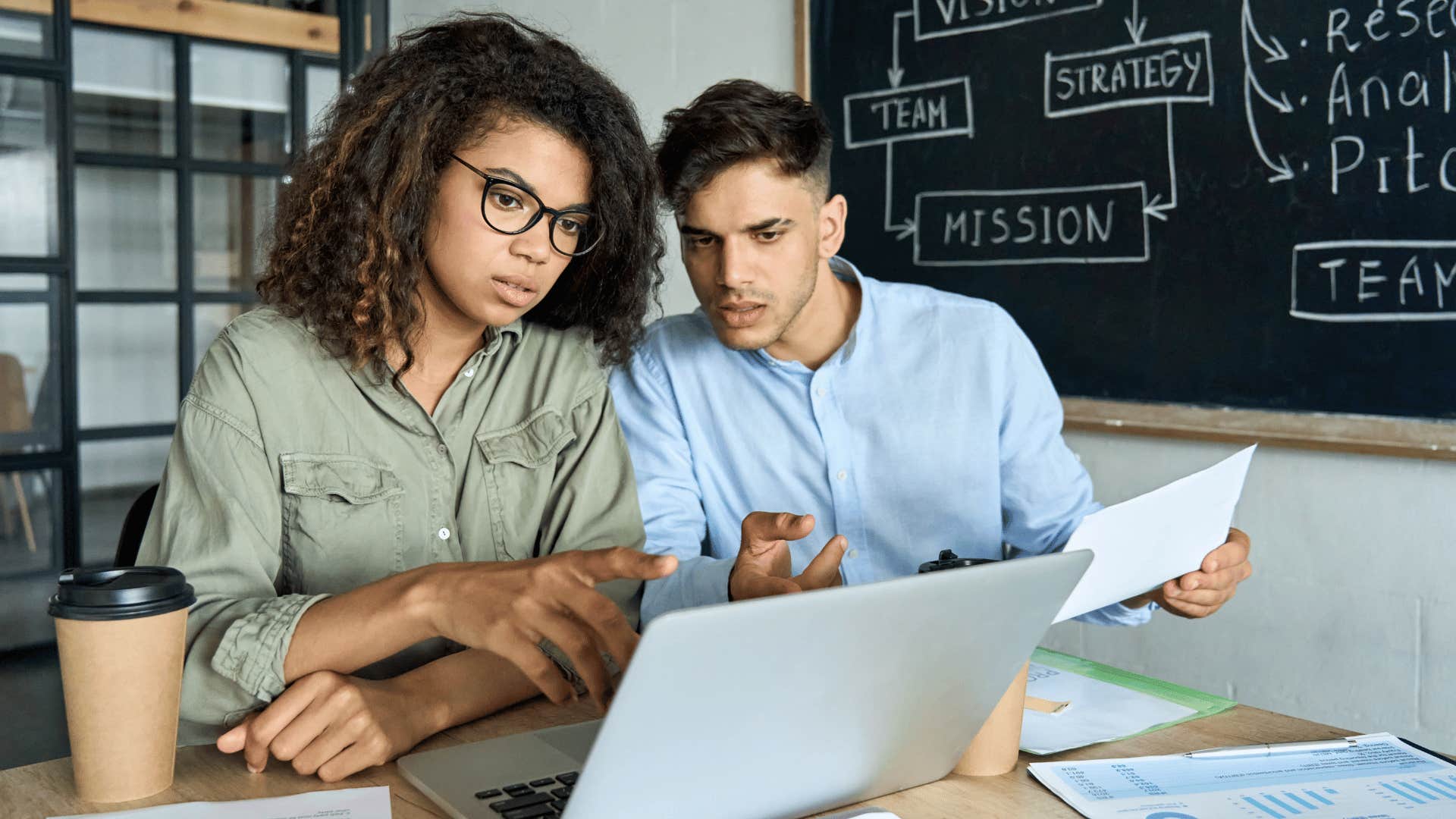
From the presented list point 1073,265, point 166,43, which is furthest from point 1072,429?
point 166,43

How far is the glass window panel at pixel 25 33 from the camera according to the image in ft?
10.5

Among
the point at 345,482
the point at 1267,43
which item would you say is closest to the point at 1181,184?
the point at 1267,43

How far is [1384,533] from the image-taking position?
1885 mm

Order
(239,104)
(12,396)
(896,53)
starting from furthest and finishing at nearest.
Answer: (239,104) → (12,396) → (896,53)

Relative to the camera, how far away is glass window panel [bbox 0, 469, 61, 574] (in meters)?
3.31

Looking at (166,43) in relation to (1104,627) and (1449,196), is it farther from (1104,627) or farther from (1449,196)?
(1449,196)

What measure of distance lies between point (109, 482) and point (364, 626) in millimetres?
2960

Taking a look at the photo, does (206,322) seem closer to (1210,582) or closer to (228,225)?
(228,225)

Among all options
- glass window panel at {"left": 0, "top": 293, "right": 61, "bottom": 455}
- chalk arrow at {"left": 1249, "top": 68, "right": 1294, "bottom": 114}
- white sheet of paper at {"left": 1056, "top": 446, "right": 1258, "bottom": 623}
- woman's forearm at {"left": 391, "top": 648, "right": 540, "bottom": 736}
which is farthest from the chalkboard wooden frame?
glass window panel at {"left": 0, "top": 293, "right": 61, "bottom": 455}

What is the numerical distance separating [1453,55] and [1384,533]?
738 mm

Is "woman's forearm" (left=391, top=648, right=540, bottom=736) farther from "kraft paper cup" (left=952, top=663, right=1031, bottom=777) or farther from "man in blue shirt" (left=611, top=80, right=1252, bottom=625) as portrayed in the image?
"man in blue shirt" (left=611, top=80, right=1252, bottom=625)

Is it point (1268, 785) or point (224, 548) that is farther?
point (224, 548)

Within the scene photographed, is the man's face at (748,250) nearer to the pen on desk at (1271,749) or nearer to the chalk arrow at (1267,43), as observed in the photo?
the pen on desk at (1271,749)

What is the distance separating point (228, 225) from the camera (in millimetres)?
3688
